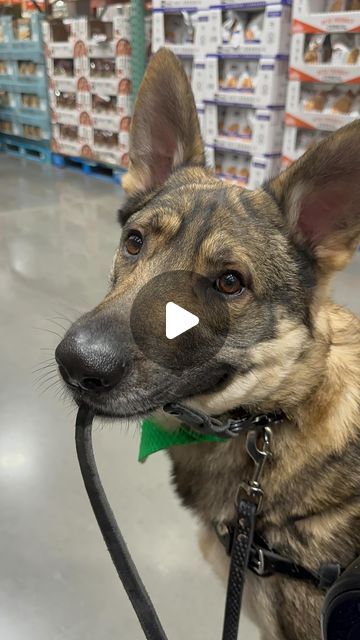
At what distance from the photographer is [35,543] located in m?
1.52

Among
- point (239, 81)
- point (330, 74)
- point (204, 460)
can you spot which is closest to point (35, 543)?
point (204, 460)

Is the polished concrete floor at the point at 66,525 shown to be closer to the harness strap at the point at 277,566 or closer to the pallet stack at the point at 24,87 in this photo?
the harness strap at the point at 277,566

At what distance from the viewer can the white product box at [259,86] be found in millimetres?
3691

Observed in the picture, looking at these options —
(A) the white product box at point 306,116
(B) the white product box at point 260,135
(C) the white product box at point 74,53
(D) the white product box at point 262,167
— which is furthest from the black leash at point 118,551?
(C) the white product box at point 74,53

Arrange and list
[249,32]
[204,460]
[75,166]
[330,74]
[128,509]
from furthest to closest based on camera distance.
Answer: [75,166] → [249,32] → [330,74] → [128,509] → [204,460]

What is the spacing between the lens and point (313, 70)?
3.46m

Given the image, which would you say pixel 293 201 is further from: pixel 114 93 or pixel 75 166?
pixel 75 166

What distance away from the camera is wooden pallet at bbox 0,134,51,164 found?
6.38 m

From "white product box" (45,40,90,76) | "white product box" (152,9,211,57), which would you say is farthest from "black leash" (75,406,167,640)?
"white product box" (45,40,90,76)

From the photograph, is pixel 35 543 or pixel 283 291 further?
pixel 35 543

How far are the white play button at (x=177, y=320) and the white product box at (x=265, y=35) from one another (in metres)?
3.42

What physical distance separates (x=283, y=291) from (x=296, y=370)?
15cm

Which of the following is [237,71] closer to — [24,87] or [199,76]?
[199,76]

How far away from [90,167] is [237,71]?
239cm
